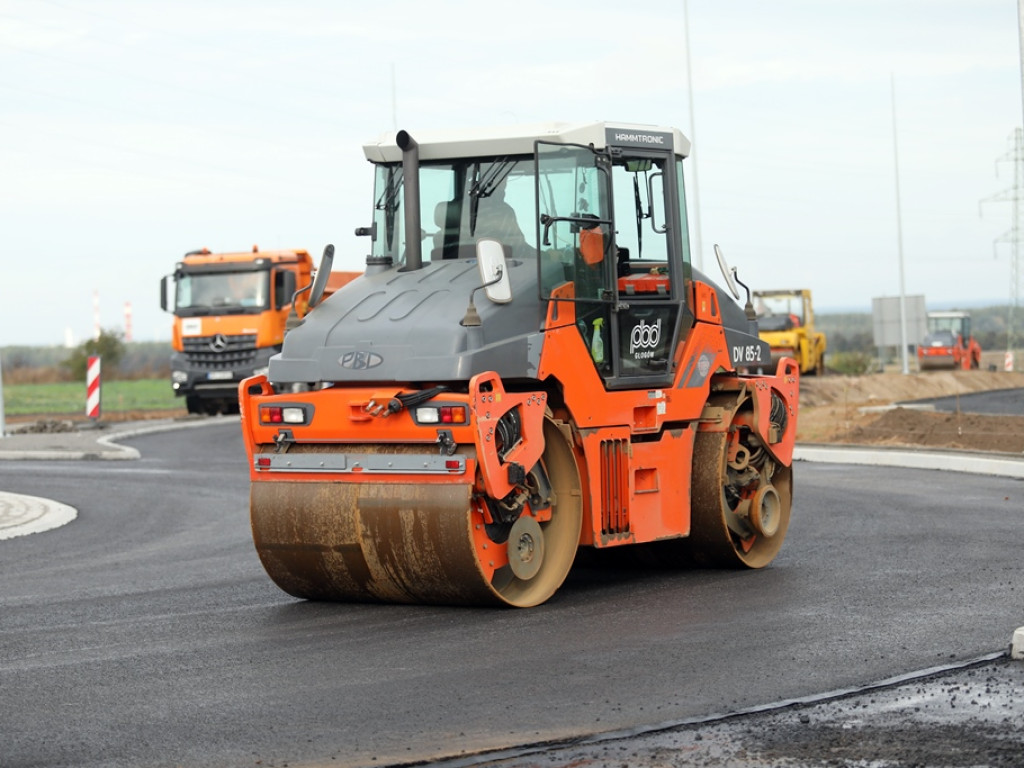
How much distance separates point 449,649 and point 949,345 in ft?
169

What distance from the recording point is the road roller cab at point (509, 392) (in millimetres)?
Result: 9484

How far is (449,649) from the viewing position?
849 centimetres

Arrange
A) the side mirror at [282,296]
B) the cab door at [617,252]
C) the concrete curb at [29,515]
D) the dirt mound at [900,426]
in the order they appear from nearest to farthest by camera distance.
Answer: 1. the cab door at [617,252]
2. the concrete curb at [29,515]
3. the dirt mound at [900,426]
4. the side mirror at [282,296]

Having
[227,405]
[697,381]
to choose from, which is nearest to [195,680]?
[697,381]

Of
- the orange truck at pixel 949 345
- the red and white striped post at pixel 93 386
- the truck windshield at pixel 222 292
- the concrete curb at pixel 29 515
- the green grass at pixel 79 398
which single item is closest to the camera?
the concrete curb at pixel 29 515

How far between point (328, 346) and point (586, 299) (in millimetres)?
1711

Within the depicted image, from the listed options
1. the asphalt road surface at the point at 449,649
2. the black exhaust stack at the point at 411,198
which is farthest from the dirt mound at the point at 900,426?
the black exhaust stack at the point at 411,198

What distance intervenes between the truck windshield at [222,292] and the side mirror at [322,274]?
24.4 metres

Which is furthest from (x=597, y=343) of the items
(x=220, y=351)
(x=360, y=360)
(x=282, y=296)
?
(x=220, y=351)

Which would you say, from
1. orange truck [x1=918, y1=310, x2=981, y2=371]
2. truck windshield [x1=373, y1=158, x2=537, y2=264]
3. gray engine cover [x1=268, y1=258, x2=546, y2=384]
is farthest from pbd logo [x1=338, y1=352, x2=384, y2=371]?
orange truck [x1=918, y1=310, x2=981, y2=371]

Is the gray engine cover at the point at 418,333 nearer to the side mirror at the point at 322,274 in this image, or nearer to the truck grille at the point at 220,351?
the side mirror at the point at 322,274

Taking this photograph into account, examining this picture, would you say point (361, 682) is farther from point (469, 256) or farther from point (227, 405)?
point (227, 405)

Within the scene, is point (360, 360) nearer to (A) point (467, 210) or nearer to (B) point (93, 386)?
(A) point (467, 210)

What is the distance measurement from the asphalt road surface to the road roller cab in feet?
1.28
